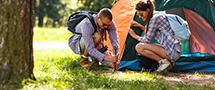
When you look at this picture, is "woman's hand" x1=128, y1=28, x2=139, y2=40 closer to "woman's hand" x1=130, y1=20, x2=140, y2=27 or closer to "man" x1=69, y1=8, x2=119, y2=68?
"woman's hand" x1=130, y1=20, x2=140, y2=27

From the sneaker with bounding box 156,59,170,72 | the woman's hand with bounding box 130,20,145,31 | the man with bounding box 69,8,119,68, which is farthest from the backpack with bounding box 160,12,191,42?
the man with bounding box 69,8,119,68

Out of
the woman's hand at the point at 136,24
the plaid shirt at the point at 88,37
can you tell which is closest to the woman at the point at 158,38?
the woman's hand at the point at 136,24

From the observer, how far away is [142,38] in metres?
3.89

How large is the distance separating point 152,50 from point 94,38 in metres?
1.06

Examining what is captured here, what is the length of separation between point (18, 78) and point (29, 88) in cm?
22

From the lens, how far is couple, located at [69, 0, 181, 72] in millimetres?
3600

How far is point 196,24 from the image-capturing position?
16.3 ft

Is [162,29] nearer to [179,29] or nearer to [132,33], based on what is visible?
[179,29]

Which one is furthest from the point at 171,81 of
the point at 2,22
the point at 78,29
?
the point at 2,22

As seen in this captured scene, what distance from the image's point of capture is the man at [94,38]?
3.56 metres

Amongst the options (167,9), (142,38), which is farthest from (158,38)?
(167,9)

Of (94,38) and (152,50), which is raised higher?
(94,38)

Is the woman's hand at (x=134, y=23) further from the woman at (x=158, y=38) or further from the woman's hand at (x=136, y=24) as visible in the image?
the woman at (x=158, y=38)

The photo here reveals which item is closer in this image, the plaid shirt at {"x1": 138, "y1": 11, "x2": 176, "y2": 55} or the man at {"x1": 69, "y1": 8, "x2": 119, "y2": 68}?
the man at {"x1": 69, "y1": 8, "x2": 119, "y2": 68}
